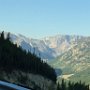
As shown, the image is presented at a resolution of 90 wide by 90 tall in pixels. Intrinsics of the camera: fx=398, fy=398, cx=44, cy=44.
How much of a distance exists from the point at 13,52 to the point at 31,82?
20.1m

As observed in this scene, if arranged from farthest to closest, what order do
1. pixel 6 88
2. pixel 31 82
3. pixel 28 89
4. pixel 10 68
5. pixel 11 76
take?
pixel 31 82 < pixel 10 68 < pixel 11 76 < pixel 28 89 < pixel 6 88

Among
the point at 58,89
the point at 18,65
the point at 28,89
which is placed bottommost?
the point at 58,89

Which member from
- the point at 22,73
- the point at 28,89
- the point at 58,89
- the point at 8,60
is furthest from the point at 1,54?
the point at 28,89

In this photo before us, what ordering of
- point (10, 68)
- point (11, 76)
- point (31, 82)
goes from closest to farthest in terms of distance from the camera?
point (11, 76)
point (10, 68)
point (31, 82)

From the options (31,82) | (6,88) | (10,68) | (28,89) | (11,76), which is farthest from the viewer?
(31,82)

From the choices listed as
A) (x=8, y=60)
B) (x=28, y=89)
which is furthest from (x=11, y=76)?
(x=28, y=89)

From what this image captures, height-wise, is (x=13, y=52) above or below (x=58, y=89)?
above

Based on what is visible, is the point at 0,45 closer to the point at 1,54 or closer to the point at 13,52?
the point at 13,52

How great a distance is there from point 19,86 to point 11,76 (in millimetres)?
150720

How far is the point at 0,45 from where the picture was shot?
652 feet

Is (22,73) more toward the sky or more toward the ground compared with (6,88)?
more toward the ground

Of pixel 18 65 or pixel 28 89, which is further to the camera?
pixel 18 65

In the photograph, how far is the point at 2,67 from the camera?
16625 centimetres

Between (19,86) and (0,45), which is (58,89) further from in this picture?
(19,86)
